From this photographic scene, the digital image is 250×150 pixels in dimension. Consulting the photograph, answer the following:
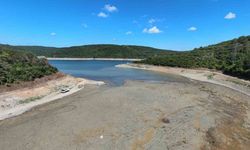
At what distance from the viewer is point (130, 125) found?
22016 mm

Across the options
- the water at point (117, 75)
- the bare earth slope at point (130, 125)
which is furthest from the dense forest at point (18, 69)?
the water at point (117, 75)

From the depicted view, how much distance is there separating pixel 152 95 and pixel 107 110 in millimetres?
10426

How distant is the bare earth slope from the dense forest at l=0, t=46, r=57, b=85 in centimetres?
861

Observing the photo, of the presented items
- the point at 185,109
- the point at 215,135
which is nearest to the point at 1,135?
the point at 215,135

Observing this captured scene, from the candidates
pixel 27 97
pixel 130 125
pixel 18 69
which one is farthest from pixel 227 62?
pixel 130 125

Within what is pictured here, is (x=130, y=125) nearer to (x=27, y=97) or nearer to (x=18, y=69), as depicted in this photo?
(x=27, y=97)

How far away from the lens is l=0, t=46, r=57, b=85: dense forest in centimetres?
3591

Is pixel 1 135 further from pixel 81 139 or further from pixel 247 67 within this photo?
pixel 247 67

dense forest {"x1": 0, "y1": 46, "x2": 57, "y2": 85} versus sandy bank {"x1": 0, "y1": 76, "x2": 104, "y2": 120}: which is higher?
dense forest {"x1": 0, "y1": 46, "x2": 57, "y2": 85}

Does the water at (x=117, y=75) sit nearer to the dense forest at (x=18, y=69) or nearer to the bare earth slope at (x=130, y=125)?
→ the dense forest at (x=18, y=69)

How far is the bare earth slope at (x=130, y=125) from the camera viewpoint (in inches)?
716

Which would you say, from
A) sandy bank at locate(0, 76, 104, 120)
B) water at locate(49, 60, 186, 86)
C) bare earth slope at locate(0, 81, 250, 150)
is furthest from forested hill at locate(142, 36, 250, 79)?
sandy bank at locate(0, 76, 104, 120)

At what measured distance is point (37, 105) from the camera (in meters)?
29.2

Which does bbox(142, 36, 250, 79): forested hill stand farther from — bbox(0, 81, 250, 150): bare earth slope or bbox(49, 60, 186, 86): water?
bbox(0, 81, 250, 150): bare earth slope
